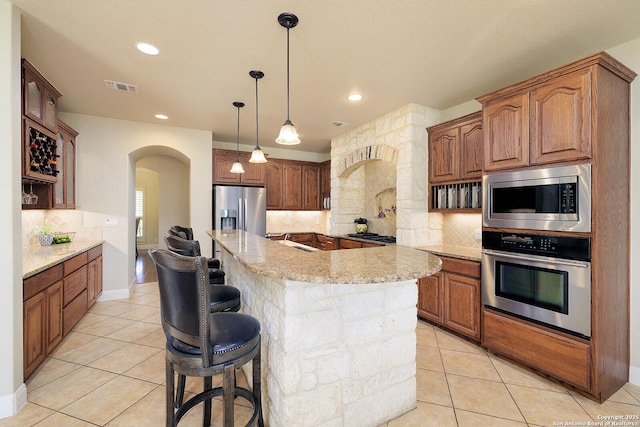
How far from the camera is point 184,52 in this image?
2.56 meters

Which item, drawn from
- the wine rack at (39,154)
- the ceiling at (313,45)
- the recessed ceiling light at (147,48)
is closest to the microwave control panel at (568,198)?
the ceiling at (313,45)

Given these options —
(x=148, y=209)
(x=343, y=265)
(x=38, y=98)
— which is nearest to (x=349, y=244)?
(x=343, y=265)

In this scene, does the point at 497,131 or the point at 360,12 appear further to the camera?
the point at 497,131

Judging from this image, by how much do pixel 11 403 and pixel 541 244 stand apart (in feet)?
13.1

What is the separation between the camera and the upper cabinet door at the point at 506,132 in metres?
2.55

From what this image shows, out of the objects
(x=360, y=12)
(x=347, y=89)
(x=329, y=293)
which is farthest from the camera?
(x=347, y=89)

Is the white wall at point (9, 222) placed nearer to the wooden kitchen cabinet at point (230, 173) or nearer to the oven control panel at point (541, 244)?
the wooden kitchen cabinet at point (230, 173)

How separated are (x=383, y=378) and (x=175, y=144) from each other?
14.9ft

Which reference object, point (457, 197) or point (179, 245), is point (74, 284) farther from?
point (457, 197)

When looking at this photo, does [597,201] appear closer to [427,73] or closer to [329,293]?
[427,73]

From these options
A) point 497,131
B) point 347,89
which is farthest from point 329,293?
point 347,89

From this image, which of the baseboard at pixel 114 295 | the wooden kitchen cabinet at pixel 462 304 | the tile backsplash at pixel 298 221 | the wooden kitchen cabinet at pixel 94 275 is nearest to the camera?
the wooden kitchen cabinet at pixel 462 304

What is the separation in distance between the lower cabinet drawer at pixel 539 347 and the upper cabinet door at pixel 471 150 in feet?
4.88

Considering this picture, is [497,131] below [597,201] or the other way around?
the other way around
